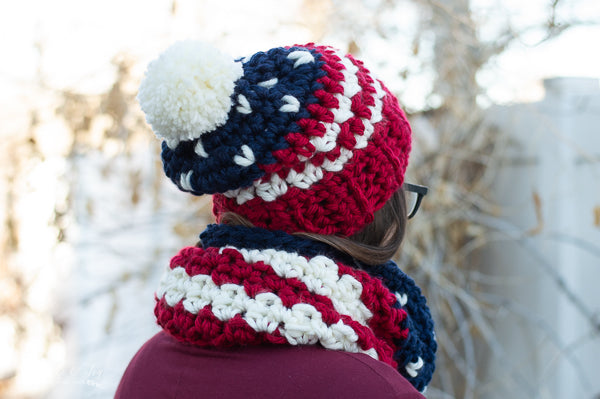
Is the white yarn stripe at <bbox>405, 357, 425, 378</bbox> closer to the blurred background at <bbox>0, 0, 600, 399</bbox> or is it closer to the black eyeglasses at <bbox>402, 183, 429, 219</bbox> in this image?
the black eyeglasses at <bbox>402, 183, 429, 219</bbox>

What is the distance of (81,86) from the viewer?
2.54 metres

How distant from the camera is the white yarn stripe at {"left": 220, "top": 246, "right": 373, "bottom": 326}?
96cm

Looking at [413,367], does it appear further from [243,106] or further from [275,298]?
[243,106]

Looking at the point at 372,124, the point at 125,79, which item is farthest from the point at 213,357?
the point at 125,79

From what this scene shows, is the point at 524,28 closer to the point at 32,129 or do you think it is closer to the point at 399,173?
the point at 399,173

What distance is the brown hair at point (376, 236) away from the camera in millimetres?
1041

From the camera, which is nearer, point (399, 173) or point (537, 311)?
point (399, 173)

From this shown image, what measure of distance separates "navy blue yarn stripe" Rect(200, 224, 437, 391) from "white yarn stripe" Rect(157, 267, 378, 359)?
9 centimetres

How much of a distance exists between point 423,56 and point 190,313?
2.26 m

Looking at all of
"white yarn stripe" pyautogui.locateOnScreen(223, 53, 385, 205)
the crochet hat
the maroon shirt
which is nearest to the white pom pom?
the crochet hat

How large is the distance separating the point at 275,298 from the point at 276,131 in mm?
296

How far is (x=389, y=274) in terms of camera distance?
1170mm

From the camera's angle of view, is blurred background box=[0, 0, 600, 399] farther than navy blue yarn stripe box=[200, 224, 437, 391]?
Yes

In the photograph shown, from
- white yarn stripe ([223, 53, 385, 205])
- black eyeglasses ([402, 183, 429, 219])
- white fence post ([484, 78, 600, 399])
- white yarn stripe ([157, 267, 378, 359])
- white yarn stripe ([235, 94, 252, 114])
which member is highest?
white yarn stripe ([235, 94, 252, 114])
